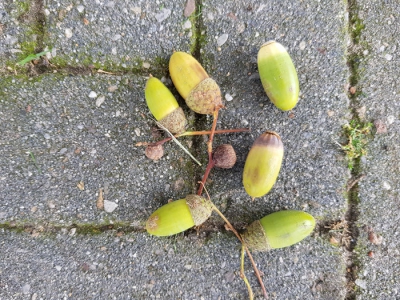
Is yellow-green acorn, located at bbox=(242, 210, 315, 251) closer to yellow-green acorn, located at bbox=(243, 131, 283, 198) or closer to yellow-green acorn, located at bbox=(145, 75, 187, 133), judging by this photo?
yellow-green acorn, located at bbox=(243, 131, 283, 198)

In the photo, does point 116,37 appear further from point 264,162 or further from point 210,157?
point 264,162

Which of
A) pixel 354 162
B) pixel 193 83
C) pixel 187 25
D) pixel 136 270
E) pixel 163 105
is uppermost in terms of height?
pixel 187 25

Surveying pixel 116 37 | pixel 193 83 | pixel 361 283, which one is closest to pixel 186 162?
pixel 193 83

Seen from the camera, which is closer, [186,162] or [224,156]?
[224,156]

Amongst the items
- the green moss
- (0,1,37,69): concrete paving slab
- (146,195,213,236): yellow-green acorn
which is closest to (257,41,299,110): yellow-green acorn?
the green moss

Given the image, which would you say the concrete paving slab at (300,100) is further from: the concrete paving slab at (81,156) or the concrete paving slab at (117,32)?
the concrete paving slab at (81,156)

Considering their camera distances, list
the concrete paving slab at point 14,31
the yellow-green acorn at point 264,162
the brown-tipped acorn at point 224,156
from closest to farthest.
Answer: the yellow-green acorn at point 264,162 < the brown-tipped acorn at point 224,156 < the concrete paving slab at point 14,31

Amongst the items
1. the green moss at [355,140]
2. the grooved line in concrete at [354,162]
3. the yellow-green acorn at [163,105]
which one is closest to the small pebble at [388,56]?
the grooved line in concrete at [354,162]

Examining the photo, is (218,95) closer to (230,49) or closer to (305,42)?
(230,49)
